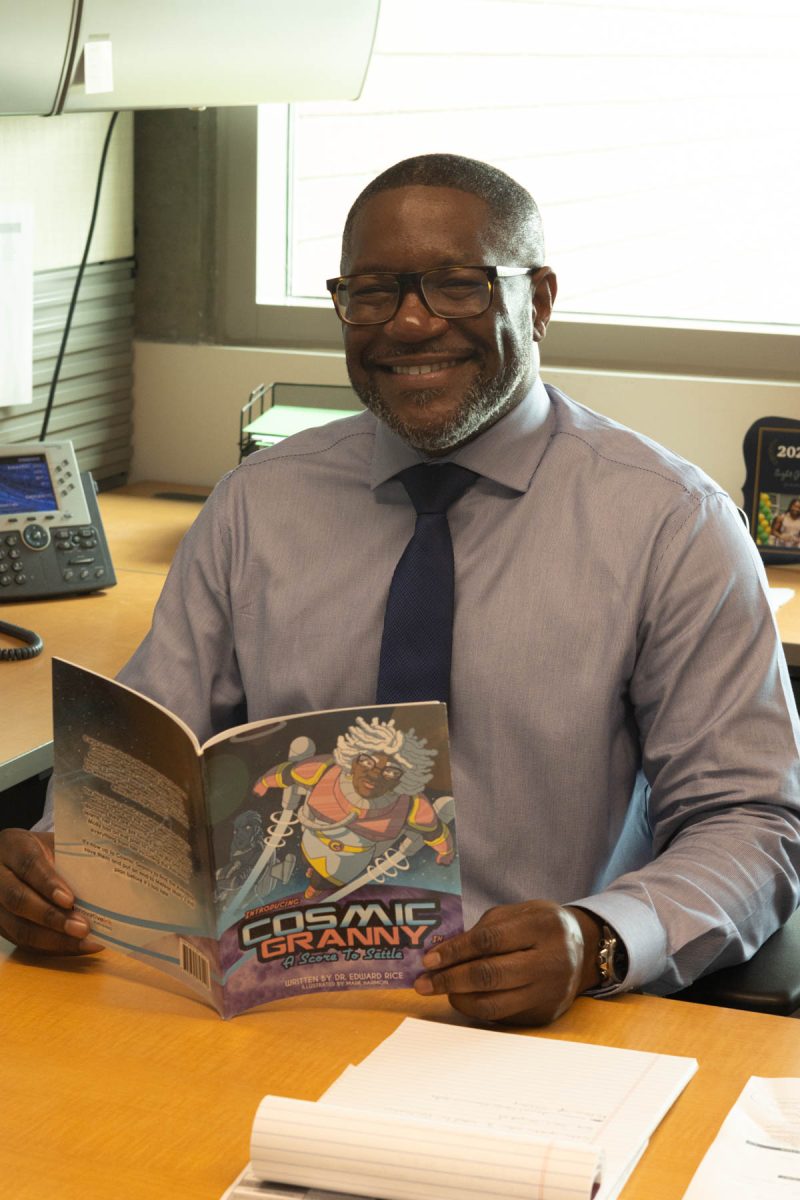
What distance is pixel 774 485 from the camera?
2566 millimetres

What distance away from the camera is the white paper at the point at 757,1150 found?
2.99 feet

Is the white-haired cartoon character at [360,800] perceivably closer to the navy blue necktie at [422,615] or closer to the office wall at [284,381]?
the navy blue necktie at [422,615]

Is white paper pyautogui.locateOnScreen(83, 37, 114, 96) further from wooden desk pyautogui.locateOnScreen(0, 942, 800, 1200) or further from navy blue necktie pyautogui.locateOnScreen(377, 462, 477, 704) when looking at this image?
wooden desk pyautogui.locateOnScreen(0, 942, 800, 1200)

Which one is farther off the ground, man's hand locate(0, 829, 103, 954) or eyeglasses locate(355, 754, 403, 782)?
eyeglasses locate(355, 754, 403, 782)

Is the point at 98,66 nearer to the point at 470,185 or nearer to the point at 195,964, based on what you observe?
the point at 470,185

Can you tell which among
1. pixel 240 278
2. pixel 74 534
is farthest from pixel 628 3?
pixel 74 534

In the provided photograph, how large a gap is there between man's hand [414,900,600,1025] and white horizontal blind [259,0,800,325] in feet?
6.01

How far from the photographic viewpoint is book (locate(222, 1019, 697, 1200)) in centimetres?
87

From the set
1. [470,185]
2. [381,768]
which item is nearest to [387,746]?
[381,768]

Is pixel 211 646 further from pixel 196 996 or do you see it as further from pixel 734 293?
pixel 734 293

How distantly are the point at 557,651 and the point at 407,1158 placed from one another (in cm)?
67

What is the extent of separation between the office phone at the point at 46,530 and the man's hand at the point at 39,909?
1.01m

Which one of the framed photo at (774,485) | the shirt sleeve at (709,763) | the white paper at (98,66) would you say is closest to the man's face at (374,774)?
the shirt sleeve at (709,763)

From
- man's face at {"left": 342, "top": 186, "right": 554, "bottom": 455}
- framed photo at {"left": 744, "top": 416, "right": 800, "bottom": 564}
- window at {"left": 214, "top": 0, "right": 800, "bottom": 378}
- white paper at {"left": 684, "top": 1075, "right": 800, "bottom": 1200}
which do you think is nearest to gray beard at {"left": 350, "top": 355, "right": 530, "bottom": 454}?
man's face at {"left": 342, "top": 186, "right": 554, "bottom": 455}
